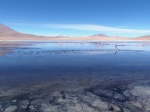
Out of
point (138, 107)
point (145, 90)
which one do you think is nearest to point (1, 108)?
point (138, 107)

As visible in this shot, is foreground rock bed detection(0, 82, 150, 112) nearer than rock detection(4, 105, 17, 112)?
No

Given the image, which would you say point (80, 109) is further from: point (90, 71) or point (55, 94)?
point (90, 71)

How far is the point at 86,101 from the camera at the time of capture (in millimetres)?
6324

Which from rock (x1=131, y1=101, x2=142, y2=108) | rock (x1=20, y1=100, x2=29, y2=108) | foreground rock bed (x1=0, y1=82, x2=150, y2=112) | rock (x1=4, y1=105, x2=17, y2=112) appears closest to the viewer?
rock (x1=4, y1=105, x2=17, y2=112)

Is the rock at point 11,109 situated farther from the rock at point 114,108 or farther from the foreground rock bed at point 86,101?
the rock at point 114,108

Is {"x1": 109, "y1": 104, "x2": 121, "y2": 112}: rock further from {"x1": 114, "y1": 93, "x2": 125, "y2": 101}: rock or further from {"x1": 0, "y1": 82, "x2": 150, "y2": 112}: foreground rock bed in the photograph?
{"x1": 114, "y1": 93, "x2": 125, "y2": 101}: rock

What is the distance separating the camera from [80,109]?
18.8 feet

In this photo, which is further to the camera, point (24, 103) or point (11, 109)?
point (24, 103)

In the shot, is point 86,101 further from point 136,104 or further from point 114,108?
point 136,104

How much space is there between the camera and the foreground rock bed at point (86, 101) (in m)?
5.75

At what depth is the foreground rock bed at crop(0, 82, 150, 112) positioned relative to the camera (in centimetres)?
575

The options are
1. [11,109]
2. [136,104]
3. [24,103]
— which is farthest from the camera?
[136,104]

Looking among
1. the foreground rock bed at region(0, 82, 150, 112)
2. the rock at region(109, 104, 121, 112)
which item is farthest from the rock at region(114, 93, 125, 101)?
the rock at region(109, 104, 121, 112)

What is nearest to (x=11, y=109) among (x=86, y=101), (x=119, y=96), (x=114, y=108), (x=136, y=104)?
(x=86, y=101)
